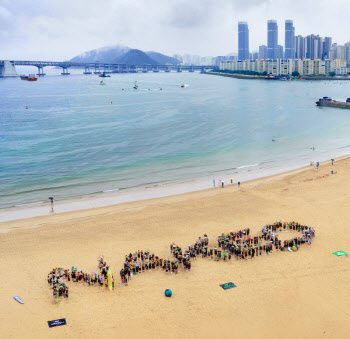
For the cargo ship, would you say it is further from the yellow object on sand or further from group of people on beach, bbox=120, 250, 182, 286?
the yellow object on sand

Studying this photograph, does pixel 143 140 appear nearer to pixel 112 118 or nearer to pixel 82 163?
pixel 82 163

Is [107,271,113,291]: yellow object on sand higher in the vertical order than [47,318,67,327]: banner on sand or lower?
higher

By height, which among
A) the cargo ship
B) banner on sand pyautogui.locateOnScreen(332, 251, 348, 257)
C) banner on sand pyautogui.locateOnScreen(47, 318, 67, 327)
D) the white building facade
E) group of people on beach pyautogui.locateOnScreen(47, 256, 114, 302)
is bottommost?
banner on sand pyautogui.locateOnScreen(47, 318, 67, 327)

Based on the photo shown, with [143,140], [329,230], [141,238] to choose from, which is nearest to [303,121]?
[143,140]

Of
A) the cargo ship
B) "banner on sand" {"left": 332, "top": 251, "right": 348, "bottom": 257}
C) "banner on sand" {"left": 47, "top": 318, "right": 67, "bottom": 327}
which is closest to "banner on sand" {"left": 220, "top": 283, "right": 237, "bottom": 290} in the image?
"banner on sand" {"left": 332, "top": 251, "right": 348, "bottom": 257}

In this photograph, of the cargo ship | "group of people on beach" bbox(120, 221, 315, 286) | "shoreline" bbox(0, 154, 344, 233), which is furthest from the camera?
the cargo ship
